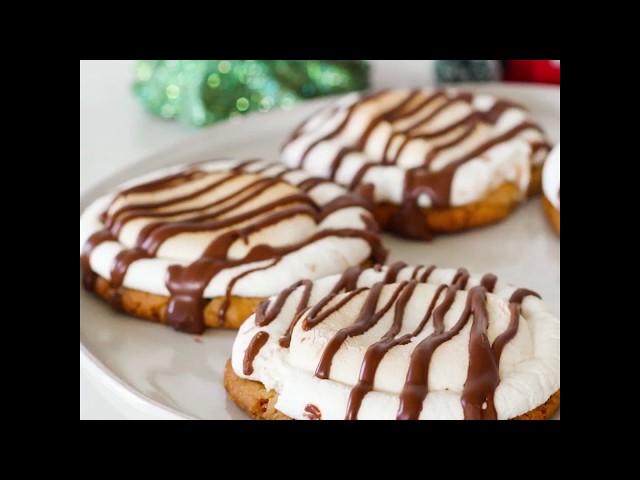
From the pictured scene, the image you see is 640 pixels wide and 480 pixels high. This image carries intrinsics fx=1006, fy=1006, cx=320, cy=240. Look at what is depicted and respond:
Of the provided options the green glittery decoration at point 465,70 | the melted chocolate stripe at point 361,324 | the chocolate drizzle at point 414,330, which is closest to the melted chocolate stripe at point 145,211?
the chocolate drizzle at point 414,330

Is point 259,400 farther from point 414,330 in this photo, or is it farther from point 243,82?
point 243,82

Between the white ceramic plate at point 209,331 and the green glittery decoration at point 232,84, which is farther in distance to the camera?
the green glittery decoration at point 232,84

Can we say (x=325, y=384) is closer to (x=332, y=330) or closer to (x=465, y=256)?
(x=332, y=330)

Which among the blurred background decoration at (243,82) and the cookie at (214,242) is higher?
the blurred background decoration at (243,82)

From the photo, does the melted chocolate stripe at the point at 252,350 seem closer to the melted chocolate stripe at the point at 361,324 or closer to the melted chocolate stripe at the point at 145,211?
the melted chocolate stripe at the point at 361,324

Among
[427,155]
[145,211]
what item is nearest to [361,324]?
[145,211]
